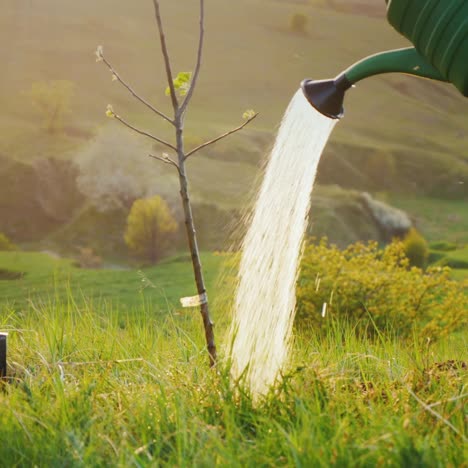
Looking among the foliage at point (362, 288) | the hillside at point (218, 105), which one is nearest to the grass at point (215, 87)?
the hillside at point (218, 105)

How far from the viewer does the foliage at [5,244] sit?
11945mm

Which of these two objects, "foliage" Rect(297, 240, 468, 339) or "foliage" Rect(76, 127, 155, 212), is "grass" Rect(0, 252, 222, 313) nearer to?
"foliage" Rect(76, 127, 155, 212)

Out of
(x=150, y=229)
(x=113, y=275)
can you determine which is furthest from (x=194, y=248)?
(x=150, y=229)

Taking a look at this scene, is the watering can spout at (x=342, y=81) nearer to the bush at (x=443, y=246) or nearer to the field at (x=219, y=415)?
the field at (x=219, y=415)

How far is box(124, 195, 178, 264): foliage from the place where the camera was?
468 inches

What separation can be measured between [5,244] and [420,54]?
11.1 m

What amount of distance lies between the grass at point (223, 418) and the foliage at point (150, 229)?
9.46 metres

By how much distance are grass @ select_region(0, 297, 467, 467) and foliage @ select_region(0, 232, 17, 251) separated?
9975 mm

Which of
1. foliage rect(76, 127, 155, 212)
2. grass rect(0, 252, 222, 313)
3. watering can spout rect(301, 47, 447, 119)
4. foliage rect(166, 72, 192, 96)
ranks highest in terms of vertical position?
foliage rect(76, 127, 155, 212)

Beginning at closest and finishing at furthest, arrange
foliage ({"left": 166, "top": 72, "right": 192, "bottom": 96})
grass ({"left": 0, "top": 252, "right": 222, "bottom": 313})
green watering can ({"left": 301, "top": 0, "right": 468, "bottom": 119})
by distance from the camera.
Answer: green watering can ({"left": 301, "top": 0, "right": 468, "bottom": 119}), foliage ({"left": 166, "top": 72, "right": 192, "bottom": 96}), grass ({"left": 0, "top": 252, "right": 222, "bottom": 313})

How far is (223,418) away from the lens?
1811 mm

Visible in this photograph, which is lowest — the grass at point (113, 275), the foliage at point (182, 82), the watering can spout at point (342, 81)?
the grass at point (113, 275)

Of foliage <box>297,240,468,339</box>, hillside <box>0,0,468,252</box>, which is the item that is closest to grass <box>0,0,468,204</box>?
hillside <box>0,0,468,252</box>

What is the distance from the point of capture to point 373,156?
1600cm
